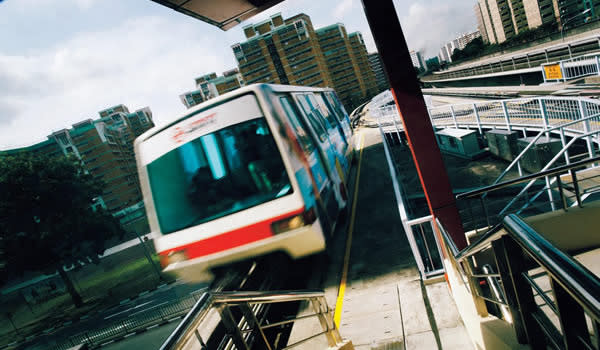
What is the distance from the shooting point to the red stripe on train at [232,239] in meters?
4.62

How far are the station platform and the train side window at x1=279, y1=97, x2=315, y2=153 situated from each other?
2.52 metres

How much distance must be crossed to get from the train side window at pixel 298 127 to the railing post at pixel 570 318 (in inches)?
182

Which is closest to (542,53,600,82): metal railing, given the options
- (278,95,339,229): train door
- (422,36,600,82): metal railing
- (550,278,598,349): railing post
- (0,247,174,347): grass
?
(422,36,600,82): metal railing

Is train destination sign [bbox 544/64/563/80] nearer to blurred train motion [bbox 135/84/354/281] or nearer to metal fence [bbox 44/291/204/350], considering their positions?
blurred train motion [bbox 135/84/354/281]

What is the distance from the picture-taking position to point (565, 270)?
927mm

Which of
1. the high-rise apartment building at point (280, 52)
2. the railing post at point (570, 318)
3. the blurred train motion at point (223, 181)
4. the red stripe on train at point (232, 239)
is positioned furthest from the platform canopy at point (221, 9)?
the high-rise apartment building at point (280, 52)

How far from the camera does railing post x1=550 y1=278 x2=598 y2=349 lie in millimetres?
975

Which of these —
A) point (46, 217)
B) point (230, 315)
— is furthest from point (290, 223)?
point (46, 217)

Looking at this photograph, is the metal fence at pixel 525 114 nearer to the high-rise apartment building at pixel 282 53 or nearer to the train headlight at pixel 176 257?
the train headlight at pixel 176 257

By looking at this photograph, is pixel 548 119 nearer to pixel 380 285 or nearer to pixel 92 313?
pixel 380 285

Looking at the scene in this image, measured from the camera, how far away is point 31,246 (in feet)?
72.1

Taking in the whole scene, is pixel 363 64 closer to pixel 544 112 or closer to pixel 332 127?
pixel 544 112

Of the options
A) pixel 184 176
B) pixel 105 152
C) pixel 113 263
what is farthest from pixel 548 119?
pixel 105 152

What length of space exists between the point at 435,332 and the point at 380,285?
138 cm
